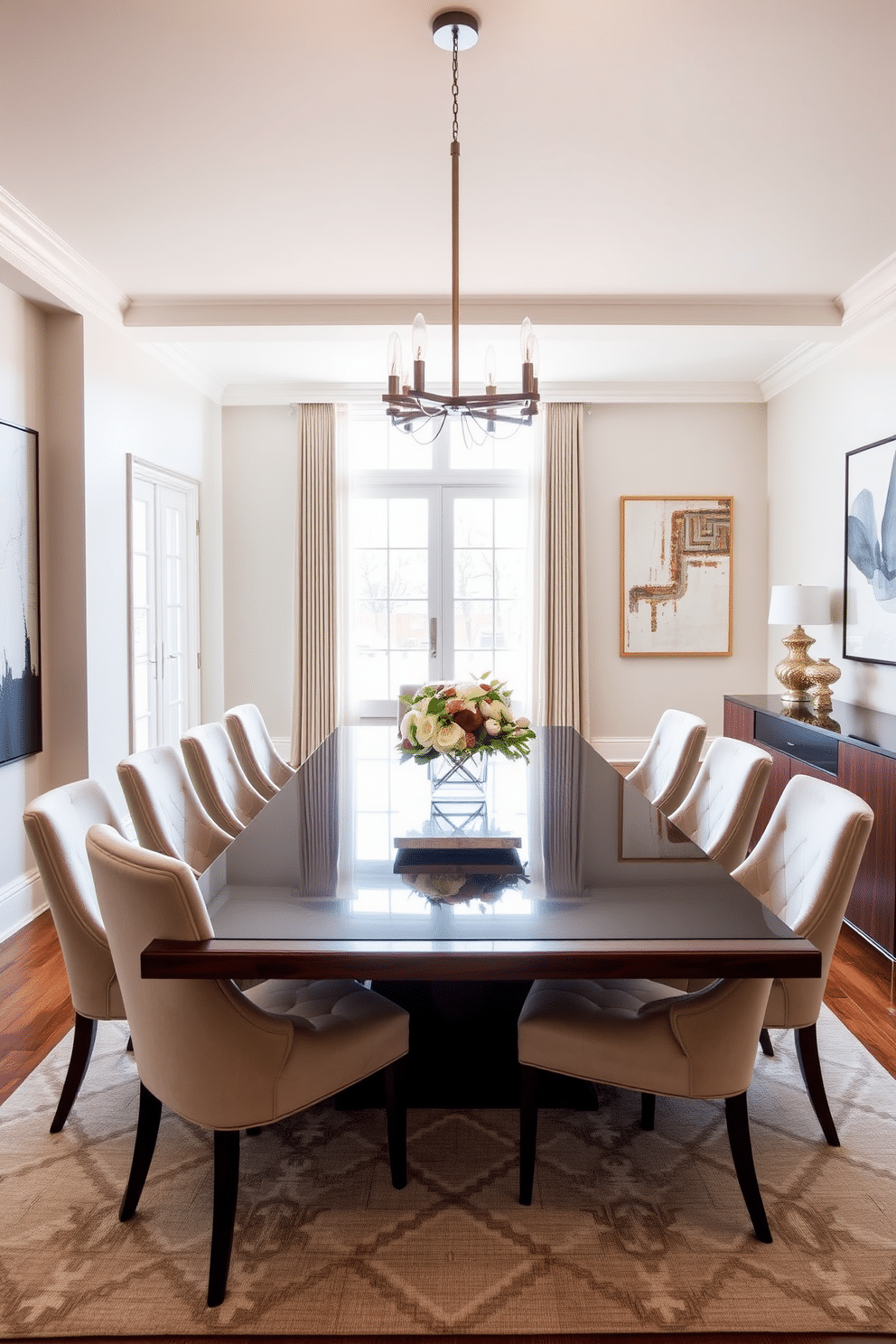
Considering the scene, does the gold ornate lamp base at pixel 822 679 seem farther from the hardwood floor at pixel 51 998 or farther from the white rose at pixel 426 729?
the white rose at pixel 426 729

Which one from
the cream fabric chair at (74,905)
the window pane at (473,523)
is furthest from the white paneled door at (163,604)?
the cream fabric chair at (74,905)

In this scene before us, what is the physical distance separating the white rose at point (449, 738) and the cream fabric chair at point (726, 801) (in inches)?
26.4

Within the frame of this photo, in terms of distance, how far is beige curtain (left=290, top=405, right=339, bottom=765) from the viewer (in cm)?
639

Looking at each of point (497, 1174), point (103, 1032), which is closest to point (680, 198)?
point (497, 1174)

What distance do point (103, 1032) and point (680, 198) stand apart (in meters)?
3.55

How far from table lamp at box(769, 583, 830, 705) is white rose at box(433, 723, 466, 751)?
2776 millimetres

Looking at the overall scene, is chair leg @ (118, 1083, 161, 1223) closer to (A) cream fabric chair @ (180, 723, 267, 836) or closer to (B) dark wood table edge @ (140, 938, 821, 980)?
(B) dark wood table edge @ (140, 938, 821, 980)

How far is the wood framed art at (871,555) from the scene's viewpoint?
4.18 metres

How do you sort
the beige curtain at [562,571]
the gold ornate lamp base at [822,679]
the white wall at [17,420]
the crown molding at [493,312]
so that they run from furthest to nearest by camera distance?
the beige curtain at [562,571], the crown molding at [493,312], the gold ornate lamp base at [822,679], the white wall at [17,420]

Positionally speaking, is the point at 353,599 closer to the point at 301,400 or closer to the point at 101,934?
the point at 301,400

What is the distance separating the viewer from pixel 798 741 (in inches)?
163

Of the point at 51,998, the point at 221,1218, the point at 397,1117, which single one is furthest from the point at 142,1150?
the point at 51,998

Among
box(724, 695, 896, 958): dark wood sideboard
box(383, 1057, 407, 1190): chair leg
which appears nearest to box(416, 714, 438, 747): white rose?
box(383, 1057, 407, 1190): chair leg

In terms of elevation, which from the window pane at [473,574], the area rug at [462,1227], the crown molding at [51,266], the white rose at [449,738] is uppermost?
the crown molding at [51,266]
